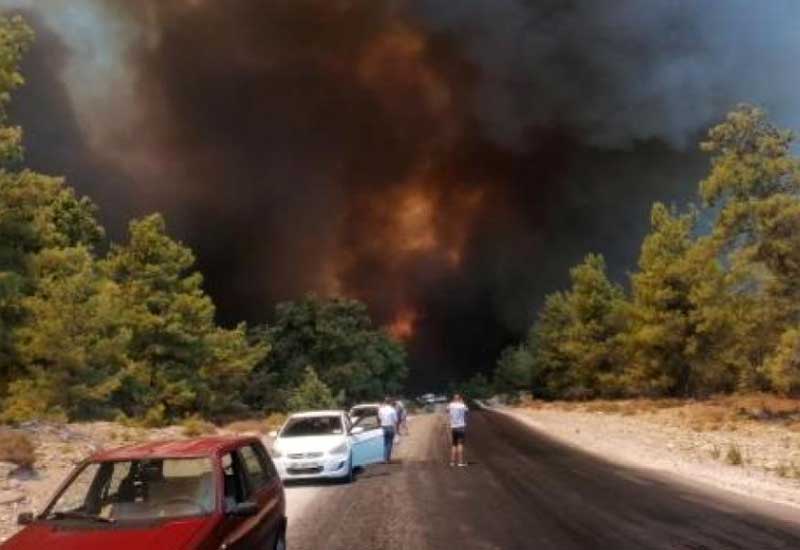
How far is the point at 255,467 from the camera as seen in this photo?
934 centimetres

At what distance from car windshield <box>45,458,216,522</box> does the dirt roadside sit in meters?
12.3

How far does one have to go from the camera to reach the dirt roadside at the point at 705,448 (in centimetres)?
2023

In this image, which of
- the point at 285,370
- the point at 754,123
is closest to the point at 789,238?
the point at 754,123

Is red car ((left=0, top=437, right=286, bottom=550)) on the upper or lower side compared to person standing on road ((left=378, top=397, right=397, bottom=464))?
lower

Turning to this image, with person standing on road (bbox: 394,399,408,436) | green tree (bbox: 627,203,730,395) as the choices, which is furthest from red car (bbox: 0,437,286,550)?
green tree (bbox: 627,203,730,395)

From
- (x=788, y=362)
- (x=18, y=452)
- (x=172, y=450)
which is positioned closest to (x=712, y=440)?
(x=788, y=362)

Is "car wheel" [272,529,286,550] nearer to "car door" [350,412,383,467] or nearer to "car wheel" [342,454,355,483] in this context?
"car wheel" [342,454,355,483]

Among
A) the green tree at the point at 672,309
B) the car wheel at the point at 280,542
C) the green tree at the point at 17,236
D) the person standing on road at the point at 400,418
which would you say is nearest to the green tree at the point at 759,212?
the green tree at the point at 672,309

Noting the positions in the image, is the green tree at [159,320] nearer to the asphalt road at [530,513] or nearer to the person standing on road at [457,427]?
the person standing on road at [457,427]

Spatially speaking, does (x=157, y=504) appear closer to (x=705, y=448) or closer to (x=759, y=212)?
(x=705, y=448)

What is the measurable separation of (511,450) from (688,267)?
34332 millimetres

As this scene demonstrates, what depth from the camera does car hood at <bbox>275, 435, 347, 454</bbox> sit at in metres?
20.6

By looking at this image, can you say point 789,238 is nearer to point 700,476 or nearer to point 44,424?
point 700,476

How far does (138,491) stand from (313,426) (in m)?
14.2
